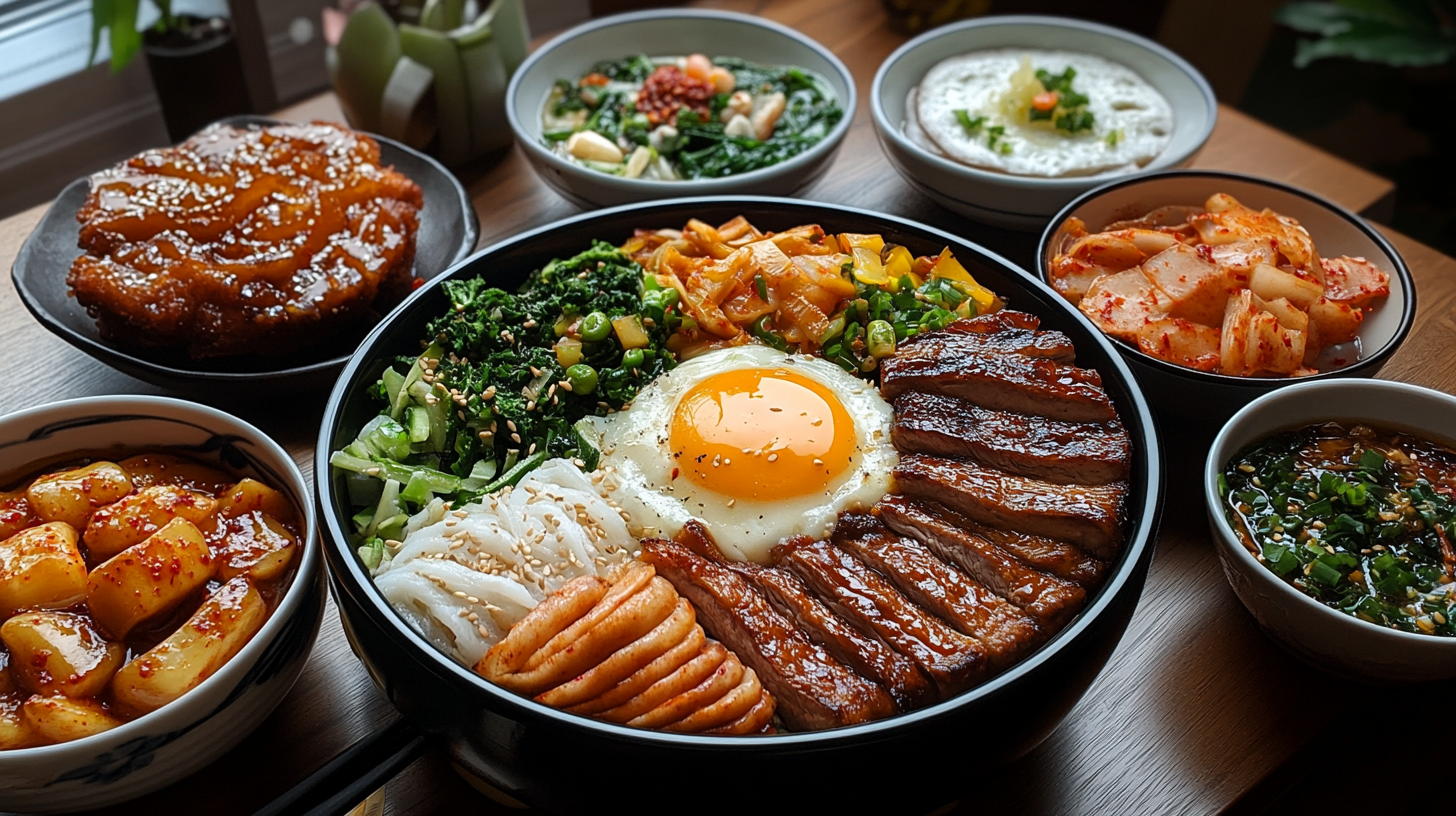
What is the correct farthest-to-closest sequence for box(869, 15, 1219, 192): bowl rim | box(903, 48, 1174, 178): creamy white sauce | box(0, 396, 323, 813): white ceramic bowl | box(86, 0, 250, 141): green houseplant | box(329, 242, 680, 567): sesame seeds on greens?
1. box(86, 0, 250, 141): green houseplant
2. box(903, 48, 1174, 178): creamy white sauce
3. box(869, 15, 1219, 192): bowl rim
4. box(329, 242, 680, 567): sesame seeds on greens
5. box(0, 396, 323, 813): white ceramic bowl

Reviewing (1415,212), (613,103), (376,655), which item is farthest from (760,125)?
(1415,212)

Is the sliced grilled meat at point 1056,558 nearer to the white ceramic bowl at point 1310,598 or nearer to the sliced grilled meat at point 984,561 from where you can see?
the sliced grilled meat at point 984,561

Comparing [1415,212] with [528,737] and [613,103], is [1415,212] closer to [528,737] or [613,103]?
[613,103]

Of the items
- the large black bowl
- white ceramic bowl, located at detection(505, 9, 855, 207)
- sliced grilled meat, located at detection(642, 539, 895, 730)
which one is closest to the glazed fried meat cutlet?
white ceramic bowl, located at detection(505, 9, 855, 207)

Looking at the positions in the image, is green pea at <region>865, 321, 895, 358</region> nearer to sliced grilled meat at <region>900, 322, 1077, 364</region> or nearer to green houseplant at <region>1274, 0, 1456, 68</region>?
sliced grilled meat at <region>900, 322, 1077, 364</region>

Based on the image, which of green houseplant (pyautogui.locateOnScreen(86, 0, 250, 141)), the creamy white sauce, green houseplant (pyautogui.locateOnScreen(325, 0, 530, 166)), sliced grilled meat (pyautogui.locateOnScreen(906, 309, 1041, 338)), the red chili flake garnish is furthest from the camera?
green houseplant (pyautogui.locateOnScreen(86, 0, 250, 141))

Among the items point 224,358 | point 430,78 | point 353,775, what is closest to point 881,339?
point 353,775

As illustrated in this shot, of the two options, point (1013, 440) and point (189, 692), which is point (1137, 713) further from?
point (189, 692)
